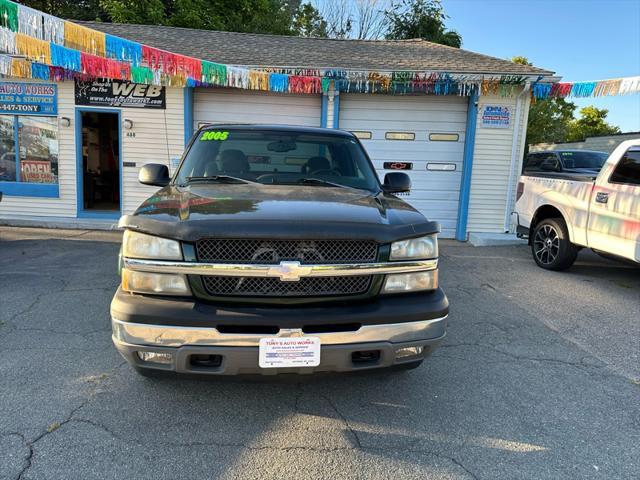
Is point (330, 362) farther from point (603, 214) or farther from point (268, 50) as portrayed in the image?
point (268, 50)

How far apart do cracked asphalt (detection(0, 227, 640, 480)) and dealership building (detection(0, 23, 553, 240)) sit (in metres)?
5.54

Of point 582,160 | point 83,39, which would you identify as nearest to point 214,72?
point 83,39

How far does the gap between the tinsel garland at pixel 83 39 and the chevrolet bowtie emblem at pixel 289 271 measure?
366 cm

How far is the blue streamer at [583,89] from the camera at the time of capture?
8341 mm

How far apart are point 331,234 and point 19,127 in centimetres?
1033

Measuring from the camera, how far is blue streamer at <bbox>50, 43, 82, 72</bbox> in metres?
6.37

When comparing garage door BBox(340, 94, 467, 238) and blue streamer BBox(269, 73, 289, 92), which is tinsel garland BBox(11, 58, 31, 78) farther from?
garage door BBox(340, 94, 467, 238)

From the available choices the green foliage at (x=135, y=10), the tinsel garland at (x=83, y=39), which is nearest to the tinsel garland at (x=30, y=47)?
the tinsel garland at (x=83, y=39)

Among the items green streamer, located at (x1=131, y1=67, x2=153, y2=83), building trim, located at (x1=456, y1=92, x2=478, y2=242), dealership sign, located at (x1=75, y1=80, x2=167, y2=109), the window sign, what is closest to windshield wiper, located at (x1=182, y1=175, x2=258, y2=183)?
green streamer, located at (x1=131, y1=67, x2=153, y2=83)

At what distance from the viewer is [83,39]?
15.1 ft

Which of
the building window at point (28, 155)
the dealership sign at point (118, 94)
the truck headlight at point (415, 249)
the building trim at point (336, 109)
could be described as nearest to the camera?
the truck headlight at point (415, 249)

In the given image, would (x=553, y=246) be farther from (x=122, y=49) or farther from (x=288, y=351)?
(x=122, y=49)

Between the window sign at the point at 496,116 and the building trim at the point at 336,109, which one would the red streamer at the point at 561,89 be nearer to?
the window sign at the point at 496,116

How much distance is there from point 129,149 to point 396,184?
7.88m
